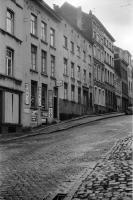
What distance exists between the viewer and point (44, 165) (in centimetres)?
1263

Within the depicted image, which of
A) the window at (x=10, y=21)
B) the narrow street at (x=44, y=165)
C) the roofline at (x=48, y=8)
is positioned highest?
the roofline at (x=48, y=8)

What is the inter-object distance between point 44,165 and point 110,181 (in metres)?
3.78

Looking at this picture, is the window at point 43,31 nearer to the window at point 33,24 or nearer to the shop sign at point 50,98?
the window at point 33,24

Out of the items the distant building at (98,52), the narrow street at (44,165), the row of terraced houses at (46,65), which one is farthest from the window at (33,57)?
the distant building at (98,52)

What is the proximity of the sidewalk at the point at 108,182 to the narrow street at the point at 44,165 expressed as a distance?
42 cm

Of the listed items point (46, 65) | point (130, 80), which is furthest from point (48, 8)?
point (130, 80)

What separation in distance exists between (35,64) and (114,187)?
24.1 meters

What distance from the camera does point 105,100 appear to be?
191 ft

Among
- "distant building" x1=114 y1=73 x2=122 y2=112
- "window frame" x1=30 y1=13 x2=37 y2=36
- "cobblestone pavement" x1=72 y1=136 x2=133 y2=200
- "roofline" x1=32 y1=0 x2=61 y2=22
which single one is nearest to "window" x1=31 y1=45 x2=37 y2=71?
"window frame" x1=30 y1=13 x2=37 y2=36

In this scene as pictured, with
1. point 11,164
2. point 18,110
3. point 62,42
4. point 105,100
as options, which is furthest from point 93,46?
point 11,164

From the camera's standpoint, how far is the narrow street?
939cm

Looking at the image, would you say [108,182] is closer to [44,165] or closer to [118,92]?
[44,165]

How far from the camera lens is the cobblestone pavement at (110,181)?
26.6 ft


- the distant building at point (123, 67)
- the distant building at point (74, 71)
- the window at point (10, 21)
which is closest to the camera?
the window at point (10, 21)
